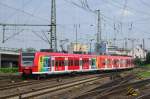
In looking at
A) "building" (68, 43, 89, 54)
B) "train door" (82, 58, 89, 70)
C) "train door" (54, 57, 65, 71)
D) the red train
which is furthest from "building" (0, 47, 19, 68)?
"train door" (54, 57, 65, 71)

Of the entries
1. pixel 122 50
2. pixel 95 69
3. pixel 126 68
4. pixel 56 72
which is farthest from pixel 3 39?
pixel 122 50

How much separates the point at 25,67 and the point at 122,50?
3557 inches

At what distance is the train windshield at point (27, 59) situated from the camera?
1530 inches

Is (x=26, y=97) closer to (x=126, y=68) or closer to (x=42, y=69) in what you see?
(x=42, y=69)

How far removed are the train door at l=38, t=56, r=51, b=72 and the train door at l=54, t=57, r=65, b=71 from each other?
5.30 feet

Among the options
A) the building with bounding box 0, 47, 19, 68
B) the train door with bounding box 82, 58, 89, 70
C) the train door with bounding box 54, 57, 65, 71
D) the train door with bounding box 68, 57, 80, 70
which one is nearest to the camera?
the train door with bounding box 54, 57, 65, 71

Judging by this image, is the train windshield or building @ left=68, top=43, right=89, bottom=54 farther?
building @ left=68, top=43, right=89, bottom=54

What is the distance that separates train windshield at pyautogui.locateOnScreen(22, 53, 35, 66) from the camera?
38.9 meters

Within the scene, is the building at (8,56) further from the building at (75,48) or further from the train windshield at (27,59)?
the train windshield at (27,59)

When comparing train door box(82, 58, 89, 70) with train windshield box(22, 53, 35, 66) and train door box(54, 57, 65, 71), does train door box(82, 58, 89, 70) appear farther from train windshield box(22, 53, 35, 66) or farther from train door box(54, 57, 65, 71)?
train windshield box(22, 53, 35, 66)

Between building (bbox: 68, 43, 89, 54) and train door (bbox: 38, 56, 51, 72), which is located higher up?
building (bbox: 68, 43, 89, 54)

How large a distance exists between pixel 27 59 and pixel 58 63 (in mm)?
4831

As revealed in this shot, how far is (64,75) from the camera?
47.8m

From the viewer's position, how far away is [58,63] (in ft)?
142
